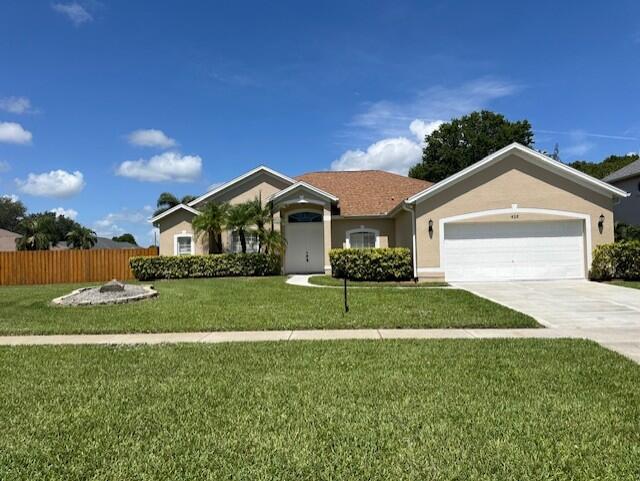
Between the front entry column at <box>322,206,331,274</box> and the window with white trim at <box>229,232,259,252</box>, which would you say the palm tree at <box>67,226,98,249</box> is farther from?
the front entry column at <box>322,206,331,274</box>

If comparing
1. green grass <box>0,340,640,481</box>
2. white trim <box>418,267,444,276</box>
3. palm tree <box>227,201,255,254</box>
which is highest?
palm tree <box>227,201,255,254</box>

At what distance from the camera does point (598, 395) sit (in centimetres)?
529

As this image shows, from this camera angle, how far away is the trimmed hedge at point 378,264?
18.8 m

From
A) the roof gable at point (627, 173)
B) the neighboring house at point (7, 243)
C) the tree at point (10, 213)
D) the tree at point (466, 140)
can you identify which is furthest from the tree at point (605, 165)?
the tree at point (10, 213)

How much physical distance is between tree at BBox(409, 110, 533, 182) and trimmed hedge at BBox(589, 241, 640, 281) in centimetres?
2888

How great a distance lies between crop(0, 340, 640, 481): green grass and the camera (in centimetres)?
367

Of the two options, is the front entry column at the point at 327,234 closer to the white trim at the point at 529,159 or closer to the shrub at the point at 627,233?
the white trim at the point at 529,159

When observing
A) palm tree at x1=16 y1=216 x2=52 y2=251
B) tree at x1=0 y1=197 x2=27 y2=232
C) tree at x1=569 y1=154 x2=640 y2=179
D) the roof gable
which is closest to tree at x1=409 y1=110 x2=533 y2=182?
tree at x1=569 y1=154 x2=640 y2=179

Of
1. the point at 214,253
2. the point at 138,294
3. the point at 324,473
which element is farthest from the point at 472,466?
the point at 214,253

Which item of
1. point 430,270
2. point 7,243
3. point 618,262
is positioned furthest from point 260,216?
point 7,243

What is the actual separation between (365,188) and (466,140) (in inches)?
1003

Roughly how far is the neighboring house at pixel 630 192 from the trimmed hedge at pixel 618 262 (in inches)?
395

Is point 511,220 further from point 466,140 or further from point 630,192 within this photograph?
point 466,140

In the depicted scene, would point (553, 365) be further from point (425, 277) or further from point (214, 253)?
point (214, 253)
